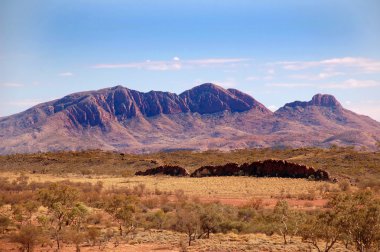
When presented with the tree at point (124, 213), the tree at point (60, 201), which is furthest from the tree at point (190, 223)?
the tree at point (60, 201)

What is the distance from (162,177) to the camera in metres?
59.5

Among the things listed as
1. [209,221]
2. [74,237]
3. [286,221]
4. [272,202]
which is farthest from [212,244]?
[272,202]

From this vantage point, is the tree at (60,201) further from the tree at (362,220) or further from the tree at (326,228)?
the tree at (362,220)

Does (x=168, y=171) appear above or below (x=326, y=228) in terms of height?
below

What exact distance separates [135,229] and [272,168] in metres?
33.9

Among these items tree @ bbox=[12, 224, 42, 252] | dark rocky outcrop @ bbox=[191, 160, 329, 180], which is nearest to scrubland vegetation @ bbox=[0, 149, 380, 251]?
tree @ bbox=[12, 224, 42, 252]

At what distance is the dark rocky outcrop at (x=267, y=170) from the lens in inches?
2135

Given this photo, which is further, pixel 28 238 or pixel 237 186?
pixel 237 186

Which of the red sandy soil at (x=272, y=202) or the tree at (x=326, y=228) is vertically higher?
the tree at (x=326, y=228)

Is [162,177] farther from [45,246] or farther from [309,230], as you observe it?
[309,230]

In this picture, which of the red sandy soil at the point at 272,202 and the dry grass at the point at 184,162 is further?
the dry grass at the point at 184,162

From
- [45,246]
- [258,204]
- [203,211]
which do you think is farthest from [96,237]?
[258,204]

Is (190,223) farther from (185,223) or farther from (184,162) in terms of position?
(184,162)

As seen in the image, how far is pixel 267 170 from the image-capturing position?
5759 centimetres
